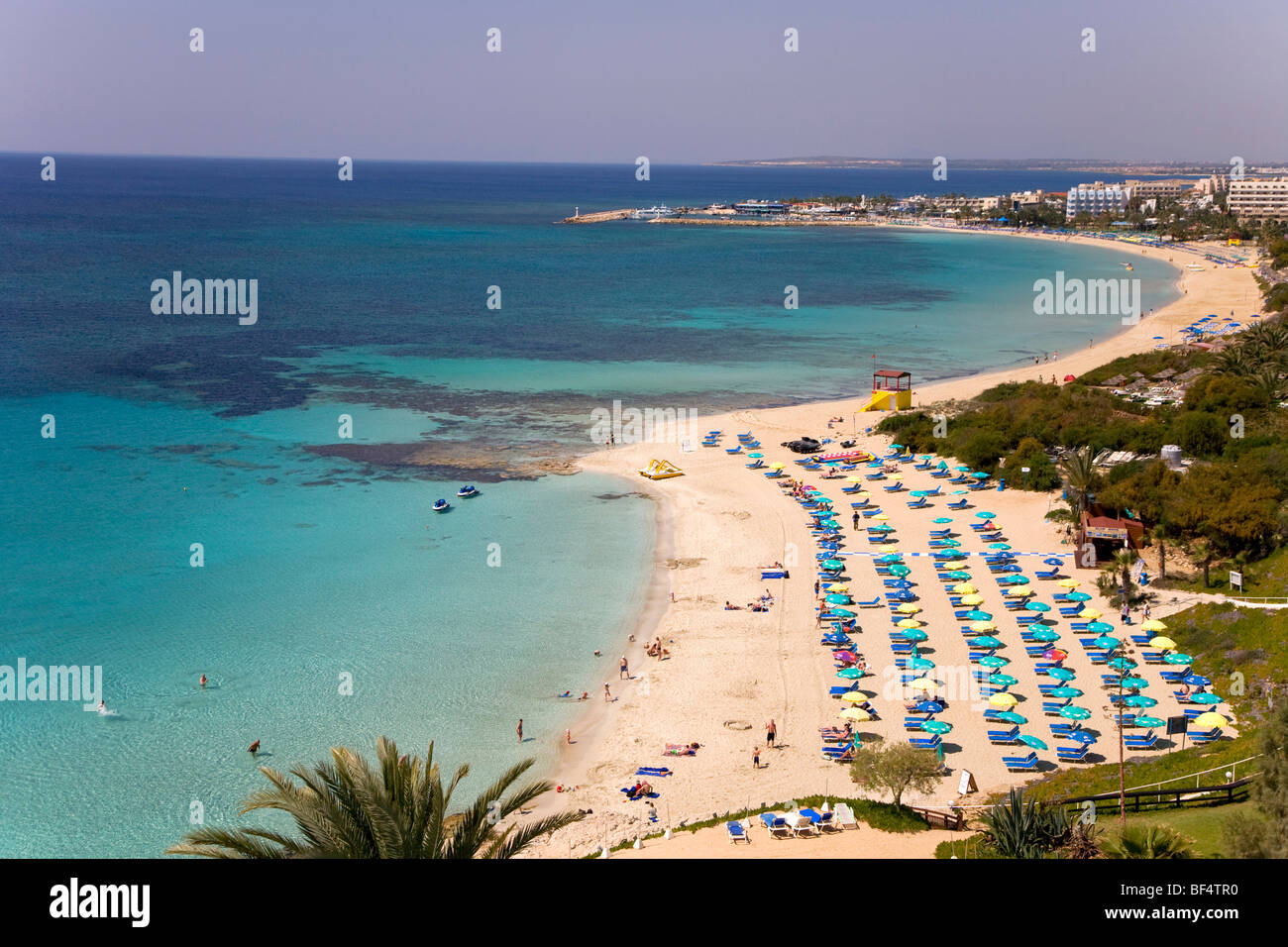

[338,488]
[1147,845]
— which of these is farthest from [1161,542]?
[338,488]

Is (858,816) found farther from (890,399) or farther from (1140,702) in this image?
(890,399)

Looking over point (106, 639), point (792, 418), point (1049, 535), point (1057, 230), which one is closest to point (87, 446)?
point (106, 639)

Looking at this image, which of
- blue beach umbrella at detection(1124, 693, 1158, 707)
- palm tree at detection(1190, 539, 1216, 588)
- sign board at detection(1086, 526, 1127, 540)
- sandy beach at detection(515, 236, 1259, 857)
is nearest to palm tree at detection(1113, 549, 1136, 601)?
sign board at detection(1086, 526, 1127, 540)

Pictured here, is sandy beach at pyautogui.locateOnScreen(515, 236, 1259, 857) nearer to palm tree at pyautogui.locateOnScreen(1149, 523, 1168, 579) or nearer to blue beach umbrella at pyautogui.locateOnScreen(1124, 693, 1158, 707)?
blue beach umbrella at pyautogui.locateOnScreen(1124, 693, 1158, 707)
